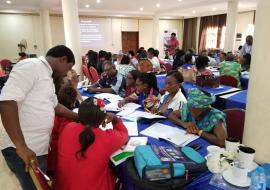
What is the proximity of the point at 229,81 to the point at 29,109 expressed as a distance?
373 cm

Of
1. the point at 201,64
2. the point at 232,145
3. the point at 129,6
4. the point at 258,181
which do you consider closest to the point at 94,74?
the point at 201,64

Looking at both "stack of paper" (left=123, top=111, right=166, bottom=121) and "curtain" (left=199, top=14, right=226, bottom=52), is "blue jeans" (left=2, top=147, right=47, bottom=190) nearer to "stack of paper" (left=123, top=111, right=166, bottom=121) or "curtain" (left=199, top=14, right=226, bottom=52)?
"stack of paper" (left=123, top=111, right=166, bottom=121)

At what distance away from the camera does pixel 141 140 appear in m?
1.74

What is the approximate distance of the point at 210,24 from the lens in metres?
12.2

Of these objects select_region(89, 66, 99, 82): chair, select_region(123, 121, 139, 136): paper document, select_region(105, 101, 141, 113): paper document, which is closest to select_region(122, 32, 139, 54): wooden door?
select_region(89, 66, 99, 82): chair

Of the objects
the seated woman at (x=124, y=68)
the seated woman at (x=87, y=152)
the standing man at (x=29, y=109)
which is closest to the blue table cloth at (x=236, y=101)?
the seated woman at (x=124, y=68)

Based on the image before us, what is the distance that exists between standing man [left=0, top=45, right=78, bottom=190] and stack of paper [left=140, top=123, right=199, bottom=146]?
2.74ft

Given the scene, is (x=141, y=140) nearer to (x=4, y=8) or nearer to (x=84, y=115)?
(x=84, y=115)

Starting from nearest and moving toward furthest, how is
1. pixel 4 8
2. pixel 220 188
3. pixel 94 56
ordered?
pixel 220 188 → pixel 94 56 → pixel 4 8

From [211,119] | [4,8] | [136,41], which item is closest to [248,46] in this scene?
[211,119]

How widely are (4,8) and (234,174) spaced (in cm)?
1095

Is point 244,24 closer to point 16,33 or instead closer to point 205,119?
point 205,119

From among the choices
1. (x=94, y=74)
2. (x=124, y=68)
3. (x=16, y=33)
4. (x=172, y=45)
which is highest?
(x=16, y=33)

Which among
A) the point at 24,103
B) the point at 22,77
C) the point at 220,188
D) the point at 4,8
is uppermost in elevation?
the point at 4,8
